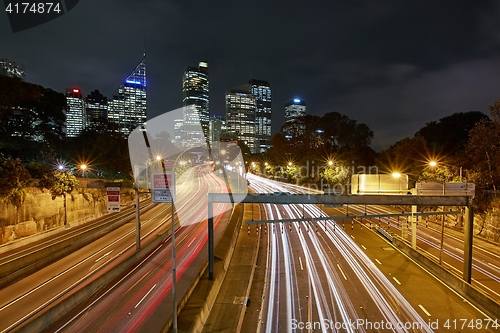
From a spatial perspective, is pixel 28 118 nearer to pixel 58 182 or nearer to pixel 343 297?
pixel 58 182

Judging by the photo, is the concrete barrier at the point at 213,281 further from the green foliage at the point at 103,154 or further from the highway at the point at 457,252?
the green foliage at the point at 103,154

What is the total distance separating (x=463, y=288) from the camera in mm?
15305

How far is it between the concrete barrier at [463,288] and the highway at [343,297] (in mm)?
379

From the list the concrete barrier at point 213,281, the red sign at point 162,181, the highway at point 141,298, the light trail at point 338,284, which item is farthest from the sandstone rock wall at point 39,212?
the light trail at point 338,284

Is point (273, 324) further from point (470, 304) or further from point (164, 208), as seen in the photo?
point (164, 208)

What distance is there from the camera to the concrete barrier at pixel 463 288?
1315cm

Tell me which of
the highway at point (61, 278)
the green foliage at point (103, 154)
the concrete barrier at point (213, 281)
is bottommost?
the highway at point (61, 278)

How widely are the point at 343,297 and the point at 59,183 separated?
28.2 meters

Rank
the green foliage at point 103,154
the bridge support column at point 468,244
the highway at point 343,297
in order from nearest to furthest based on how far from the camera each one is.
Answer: the highway at point 343,297, the bridge support column at point 468,244, the green foliage at point 103,154

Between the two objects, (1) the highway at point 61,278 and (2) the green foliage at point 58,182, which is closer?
(1) the highway at point 61,278

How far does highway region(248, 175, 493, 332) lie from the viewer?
13.0 meters

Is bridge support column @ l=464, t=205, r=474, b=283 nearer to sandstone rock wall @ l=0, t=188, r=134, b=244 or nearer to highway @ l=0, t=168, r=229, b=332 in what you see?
highway @ l=0, t=168, r=229, b=332

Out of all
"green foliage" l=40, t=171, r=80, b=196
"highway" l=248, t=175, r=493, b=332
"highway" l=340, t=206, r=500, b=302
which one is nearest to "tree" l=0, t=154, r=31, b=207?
"green foliage" l=40, t=171, r=80, b=196

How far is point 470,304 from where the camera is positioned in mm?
14398
